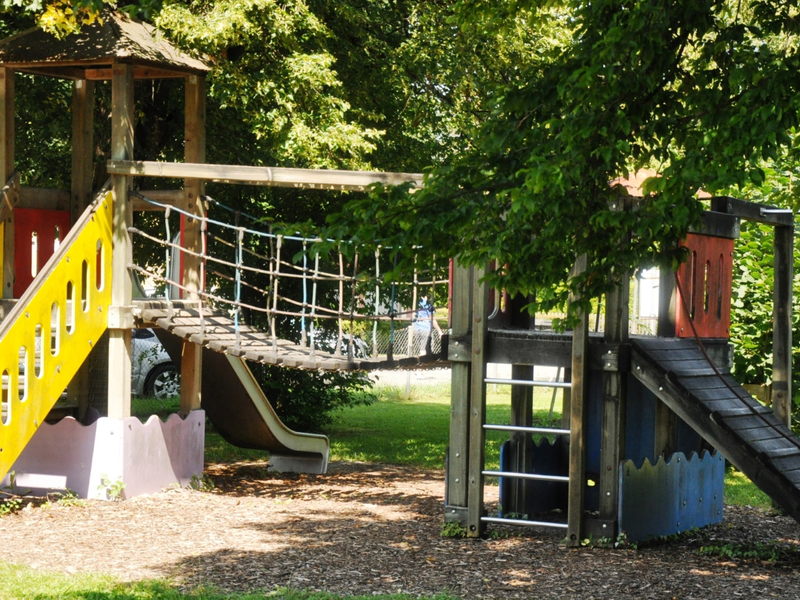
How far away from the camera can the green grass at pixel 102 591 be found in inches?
238

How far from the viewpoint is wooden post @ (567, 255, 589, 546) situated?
7.91 metres

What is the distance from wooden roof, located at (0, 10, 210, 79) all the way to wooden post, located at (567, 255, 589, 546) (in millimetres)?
4432

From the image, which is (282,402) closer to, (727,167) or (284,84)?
(284,84)

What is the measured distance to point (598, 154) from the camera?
5.48m

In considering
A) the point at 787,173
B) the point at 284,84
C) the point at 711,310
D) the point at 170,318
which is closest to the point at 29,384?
the point at 170,318

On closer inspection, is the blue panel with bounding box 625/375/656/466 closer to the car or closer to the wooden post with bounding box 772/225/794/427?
the wooden post with bounding box 772/225/794/427

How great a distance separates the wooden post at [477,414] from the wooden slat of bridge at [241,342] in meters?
0.49

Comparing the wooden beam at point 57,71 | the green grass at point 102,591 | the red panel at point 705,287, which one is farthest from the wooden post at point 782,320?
the wooden beam at point 57,71

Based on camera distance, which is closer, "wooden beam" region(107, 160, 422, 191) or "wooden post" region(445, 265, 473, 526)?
"wooden post" region(445, 265, 473, 526)

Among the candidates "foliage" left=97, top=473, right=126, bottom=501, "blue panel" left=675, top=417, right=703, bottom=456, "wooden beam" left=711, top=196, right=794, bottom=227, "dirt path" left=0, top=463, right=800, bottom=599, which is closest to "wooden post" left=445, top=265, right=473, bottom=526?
"dirt path" left=0, top=463, right=800, bottom=599

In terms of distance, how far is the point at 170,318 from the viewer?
31.8 ft

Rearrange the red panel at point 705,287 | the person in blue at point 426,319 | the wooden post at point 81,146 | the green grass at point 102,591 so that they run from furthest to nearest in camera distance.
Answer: the wooden post at point 81,146
the person in blue at point 426,319
the red panel at point 705,287
the green grass at point 102,591

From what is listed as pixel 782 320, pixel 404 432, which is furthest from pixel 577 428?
pixel 404 432

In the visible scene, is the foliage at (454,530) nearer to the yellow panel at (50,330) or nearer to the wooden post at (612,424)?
the wooden post at (612,424)
